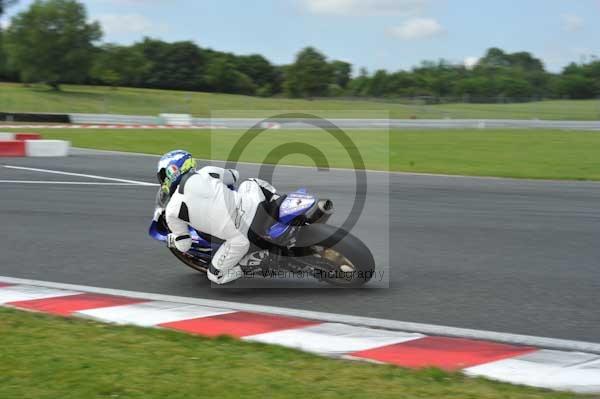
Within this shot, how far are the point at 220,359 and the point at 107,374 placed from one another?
700 mm

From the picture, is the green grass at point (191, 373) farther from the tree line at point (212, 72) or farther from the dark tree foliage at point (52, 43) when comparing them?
the dark tree foliage at point (52, 43)

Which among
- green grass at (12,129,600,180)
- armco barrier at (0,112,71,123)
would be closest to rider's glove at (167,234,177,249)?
green grass at (12,129,600,180)

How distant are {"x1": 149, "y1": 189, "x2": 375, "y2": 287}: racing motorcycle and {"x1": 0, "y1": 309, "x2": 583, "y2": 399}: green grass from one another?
1.68 meters

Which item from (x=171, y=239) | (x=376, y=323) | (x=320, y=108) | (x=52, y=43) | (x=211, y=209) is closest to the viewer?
(x=376, y=323)

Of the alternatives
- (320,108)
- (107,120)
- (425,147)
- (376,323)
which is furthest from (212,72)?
(376,323)

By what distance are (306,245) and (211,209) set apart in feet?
2.91

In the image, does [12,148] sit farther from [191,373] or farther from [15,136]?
[191,373]

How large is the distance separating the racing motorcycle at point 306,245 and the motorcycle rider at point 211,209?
0.13 m

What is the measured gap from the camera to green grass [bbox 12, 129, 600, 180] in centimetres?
1848

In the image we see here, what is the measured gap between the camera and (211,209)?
258 inches

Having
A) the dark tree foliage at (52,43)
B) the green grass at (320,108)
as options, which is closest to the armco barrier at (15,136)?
the green grass at (320,108)

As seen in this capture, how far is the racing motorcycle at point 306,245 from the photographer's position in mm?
6547

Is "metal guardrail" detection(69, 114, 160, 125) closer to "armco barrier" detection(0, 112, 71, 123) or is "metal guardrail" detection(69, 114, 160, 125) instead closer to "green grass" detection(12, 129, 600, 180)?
"armco barrier" detection(0, 112, 71, 123)

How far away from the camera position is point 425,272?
7527 millimetres
